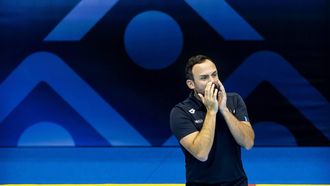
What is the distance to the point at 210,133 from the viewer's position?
208 centimetres

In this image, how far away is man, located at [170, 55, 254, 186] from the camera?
211cm

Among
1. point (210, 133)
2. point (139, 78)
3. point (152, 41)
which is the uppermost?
point (152, 41)

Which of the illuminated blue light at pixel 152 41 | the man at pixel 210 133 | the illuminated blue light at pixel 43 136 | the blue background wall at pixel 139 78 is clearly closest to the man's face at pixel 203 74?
the man at pixel 210 133

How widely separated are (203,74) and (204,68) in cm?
3

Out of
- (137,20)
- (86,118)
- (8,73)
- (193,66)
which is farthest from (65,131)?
→ (193,66)

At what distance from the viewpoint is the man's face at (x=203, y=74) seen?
2.18 meters

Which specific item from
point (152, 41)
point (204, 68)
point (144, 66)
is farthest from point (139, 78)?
point (204, 68)

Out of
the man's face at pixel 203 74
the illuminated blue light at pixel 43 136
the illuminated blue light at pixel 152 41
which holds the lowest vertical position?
the man's face at pixel 203 74

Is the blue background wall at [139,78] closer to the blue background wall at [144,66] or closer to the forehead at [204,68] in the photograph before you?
the blue background wall at [144,66]

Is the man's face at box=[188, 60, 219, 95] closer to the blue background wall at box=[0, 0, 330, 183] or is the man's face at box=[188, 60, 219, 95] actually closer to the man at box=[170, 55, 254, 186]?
the man at box=[170, 55, 254, 186]

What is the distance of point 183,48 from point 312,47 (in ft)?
3.86

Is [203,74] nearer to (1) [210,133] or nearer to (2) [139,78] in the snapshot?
(1) [210,133]

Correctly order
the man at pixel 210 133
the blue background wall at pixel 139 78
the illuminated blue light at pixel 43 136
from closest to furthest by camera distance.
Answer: the man at pixel 210 133
the blue background wall at pixel 139 78
the illuminated blue light at pixel 43 136

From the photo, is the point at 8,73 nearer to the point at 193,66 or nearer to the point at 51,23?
the point at 51,23
